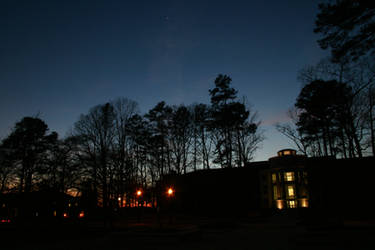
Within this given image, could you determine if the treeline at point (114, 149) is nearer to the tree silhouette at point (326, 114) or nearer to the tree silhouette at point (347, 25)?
the tree silhouette at point (326, 114)

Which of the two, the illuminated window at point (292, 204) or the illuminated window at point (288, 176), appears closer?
the illuminated window at point (292, 204)

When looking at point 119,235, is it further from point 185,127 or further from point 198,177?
point 198,177

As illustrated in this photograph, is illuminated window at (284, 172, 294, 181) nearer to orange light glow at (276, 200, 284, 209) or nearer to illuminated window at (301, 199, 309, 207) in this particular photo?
illuminated window at (301, 199, 309, 207)

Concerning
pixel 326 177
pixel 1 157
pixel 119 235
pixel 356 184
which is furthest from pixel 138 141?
pixel 356 184

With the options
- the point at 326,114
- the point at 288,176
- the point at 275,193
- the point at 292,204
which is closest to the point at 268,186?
the point at 275,193

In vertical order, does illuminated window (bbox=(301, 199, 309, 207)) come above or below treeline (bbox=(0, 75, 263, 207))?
below

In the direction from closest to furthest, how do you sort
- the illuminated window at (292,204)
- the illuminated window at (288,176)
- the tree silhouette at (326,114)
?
1. the tree silhouette at (326,114)
2. the illuminated window at (292,204)
3. the illuminated window at (288,176)

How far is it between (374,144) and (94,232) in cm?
2815

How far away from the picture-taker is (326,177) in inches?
1123

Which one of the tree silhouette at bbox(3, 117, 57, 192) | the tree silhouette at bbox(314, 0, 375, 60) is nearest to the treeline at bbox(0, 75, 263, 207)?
the tree silhouette at bbox(3, 117, 57, 192)

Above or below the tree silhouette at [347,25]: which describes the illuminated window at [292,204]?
below

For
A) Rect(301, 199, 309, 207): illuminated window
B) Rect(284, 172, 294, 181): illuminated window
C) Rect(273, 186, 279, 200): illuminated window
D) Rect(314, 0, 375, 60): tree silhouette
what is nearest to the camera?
Rect(314, 0, 375, 60): tree silhouette

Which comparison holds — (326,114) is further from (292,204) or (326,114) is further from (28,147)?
(28,147)

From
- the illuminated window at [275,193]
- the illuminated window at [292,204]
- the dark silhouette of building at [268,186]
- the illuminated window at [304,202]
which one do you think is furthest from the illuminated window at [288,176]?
the illuminated window at [304,202]
